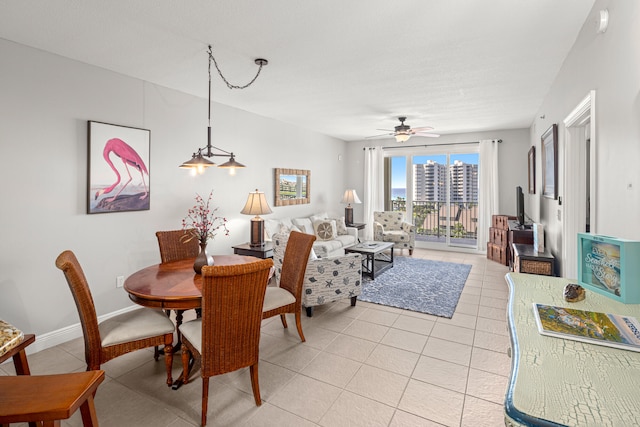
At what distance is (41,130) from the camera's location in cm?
285

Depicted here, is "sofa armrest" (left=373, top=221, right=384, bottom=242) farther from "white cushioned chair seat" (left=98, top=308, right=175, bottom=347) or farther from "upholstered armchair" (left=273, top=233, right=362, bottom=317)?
"white cushioned chair seat" (left=98, top=308, right=175, bottom=347)

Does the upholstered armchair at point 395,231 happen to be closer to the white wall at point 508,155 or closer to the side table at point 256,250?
the white wall at point 508,155

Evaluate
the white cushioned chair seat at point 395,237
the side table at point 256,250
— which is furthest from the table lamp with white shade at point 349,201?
the side table at point 256,250

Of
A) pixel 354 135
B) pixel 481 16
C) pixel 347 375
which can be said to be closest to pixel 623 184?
pixel 481 16

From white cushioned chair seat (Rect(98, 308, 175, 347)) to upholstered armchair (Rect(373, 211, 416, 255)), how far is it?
4984 mm

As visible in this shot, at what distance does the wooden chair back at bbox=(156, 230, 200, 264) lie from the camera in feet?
10.4

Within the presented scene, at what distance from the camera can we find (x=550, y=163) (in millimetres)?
3670

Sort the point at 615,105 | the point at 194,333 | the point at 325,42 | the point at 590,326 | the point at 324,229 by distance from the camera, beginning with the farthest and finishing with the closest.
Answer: the point at 324,229, the point at 325,42, the point at 194,333, the point at 615,105, the point at 590,326

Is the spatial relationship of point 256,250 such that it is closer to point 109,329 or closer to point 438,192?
point 109,329

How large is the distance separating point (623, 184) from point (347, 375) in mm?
2085

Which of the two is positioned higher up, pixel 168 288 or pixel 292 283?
pixel 168 288

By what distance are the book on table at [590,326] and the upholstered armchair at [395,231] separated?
533 centimetres

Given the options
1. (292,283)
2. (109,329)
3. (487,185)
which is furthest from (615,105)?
(487,185)

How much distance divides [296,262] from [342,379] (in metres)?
1.04
